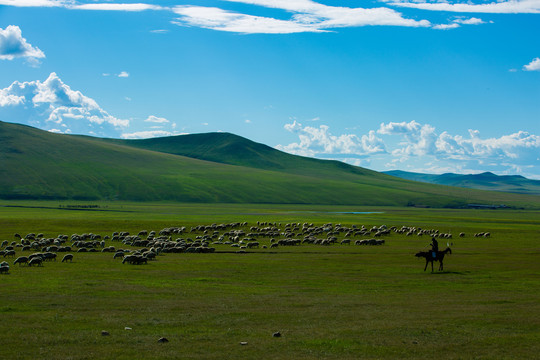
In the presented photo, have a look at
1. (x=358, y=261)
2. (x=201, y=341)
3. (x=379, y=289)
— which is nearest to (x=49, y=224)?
(x=358, y=261)

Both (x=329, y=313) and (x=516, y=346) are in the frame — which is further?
(x=329, y=313)

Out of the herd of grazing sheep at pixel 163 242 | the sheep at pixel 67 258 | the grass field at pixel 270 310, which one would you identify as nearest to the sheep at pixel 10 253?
the herd of grazing sheep at pixel 163 242

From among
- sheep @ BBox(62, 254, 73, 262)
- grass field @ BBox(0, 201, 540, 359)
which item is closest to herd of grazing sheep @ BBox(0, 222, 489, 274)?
sheep @ BBox(62, 254, 73, 262)

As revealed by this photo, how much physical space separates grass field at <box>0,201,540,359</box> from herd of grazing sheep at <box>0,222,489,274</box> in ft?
8.73

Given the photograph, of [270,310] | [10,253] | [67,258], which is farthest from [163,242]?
[270,310]

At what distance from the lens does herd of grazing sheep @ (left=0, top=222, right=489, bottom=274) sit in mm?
41812

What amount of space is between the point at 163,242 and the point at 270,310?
1276 inches

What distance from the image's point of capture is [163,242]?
52062mm

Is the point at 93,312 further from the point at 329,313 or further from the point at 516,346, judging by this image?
the point at 516,346

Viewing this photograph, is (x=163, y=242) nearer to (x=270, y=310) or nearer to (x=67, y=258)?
(x=67, y=258)

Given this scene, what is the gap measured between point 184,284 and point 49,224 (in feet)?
198

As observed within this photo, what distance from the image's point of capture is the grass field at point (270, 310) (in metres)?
15.6

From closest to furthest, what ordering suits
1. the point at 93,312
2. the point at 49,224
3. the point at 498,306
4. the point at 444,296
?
the point at 93,312 < the point at 498,306 < the point at 444,296 < the point at 49,224

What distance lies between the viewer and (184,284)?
2852cm
